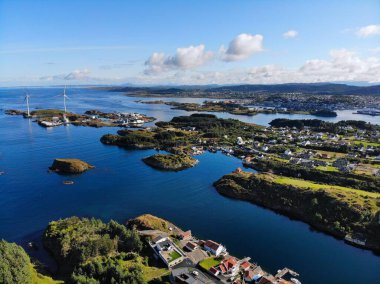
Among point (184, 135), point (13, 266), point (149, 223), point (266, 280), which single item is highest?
point (13, 266)

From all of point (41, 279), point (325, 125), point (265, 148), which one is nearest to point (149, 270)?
point (41, 279)

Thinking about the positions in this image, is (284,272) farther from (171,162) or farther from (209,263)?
(171,162)

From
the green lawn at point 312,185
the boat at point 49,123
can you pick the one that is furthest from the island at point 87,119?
the green lawn at point 312,185

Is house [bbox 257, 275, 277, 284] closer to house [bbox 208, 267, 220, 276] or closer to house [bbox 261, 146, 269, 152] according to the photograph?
house [bbox 208, 267, 220, 276]

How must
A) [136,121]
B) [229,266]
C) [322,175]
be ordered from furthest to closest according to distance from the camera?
1. [136,121]
2. [322,175]
3. [229,266]

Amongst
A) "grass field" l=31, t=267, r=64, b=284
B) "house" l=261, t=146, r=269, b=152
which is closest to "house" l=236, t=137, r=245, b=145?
"house" l=261, t=146, r=269, b=152

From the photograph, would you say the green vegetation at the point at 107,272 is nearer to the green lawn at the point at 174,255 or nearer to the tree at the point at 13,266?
the green lawn at the point at 174,255
